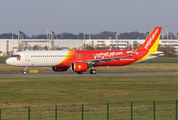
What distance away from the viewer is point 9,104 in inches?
1030

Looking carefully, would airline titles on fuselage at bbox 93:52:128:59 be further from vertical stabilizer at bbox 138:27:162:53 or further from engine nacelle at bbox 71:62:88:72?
vertical stabilizer at bbox 138:27:162:53

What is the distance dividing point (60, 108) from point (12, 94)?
30.6ft

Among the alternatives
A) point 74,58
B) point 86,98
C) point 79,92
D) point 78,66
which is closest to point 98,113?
point 86,98

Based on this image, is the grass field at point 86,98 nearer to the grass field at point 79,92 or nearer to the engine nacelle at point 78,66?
the grass field at point 79,92

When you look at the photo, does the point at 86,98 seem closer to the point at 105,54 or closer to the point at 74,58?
the point at 74,58

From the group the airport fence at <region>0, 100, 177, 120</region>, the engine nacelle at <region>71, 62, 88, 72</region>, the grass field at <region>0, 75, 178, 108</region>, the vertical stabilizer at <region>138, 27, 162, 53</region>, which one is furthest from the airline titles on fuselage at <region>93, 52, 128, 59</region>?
the airport fence at <region>0, 100, 177, 120</region>

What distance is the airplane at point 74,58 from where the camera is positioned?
51312 millimetres

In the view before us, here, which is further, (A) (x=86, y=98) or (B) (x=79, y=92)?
(B) (x=79, y=92)

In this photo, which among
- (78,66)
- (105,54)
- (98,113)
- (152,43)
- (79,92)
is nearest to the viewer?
(98,113)

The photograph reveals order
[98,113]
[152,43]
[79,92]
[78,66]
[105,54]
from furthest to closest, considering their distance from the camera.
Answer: [152,43], [105,54], [78,66], [79,92], [98,113]

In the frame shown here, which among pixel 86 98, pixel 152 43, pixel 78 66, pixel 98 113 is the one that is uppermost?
pixel 152 43

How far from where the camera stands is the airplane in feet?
168

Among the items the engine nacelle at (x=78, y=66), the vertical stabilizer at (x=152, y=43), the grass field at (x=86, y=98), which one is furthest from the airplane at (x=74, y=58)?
the grass field at (x=86, y=98)

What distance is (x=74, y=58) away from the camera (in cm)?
5266
